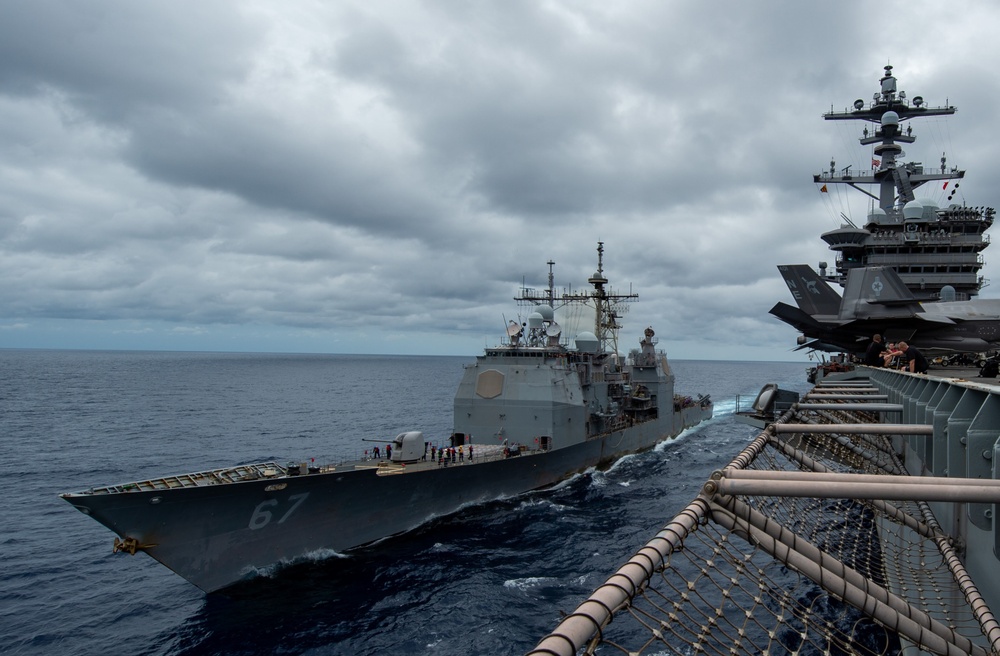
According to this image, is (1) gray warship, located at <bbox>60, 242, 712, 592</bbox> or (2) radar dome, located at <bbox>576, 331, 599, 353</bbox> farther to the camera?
(2) radar dome, located at <bbox>576, 331, 599, 353</bbox>

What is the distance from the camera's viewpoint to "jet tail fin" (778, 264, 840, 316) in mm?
29688

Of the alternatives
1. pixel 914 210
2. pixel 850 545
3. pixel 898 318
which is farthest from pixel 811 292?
pixel 850 545

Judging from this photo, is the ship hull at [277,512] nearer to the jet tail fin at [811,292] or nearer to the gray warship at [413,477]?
the gray warship at [413,477]

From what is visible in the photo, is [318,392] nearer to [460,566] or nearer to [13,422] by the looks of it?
[13,422]

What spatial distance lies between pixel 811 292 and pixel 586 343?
11.8 metres

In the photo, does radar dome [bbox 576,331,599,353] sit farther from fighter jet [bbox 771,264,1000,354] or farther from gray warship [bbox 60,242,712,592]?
fighter jet [bbox 771,264,1000,354]

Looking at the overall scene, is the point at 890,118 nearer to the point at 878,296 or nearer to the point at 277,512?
the point at 878,296

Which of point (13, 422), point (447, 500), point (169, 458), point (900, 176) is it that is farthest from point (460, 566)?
point (13, 422)

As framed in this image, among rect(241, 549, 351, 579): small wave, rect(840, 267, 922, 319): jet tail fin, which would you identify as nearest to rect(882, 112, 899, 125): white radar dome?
rect(840, 267, 922, 319): jet tail fin

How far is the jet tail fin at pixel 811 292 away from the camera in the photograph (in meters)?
29.7

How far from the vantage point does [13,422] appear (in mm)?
46375

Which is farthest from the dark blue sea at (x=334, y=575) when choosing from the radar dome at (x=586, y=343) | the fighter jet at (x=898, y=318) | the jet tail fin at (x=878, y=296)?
the jet tail fin at (x=878, y=296)

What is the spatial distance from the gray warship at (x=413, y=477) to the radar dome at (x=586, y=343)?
7 cm

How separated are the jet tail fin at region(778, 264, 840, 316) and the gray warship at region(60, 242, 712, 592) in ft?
35.7
